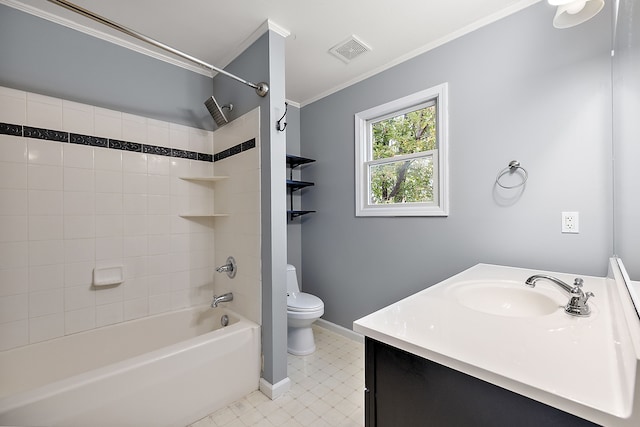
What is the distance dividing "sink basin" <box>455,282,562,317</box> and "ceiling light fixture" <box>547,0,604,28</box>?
1.15m

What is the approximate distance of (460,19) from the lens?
1.71 meters

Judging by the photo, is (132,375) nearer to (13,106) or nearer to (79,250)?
(79,250)

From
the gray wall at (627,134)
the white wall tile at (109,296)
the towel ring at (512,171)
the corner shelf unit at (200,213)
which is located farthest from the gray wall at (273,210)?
the gray wall at (627,134)

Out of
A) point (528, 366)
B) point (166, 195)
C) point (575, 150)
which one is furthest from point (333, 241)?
point (528, 366)

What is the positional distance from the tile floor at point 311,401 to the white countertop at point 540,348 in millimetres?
1017

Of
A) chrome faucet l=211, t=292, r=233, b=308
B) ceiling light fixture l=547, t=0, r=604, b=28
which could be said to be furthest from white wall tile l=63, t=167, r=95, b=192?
ceiling light fixture l=547, t=0, r=604, b=28

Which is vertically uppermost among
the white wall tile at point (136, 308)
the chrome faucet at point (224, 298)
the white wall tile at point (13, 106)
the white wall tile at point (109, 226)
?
the white wall tile at point (13, 106)

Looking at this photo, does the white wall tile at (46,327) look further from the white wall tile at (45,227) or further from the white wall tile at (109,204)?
the white wall tile at (109,204)

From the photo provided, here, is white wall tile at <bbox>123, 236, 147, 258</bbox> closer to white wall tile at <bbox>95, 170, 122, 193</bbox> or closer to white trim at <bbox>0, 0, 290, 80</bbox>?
white wall tile at <bbox>95, 170, 122, 193</bbox>

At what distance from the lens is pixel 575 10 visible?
1.10 m

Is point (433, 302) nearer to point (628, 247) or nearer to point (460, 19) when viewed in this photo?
point (628, 247)

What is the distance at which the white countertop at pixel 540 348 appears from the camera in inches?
19.4

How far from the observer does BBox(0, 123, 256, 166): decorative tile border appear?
5.12ft

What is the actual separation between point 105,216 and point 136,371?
108 centimetres
